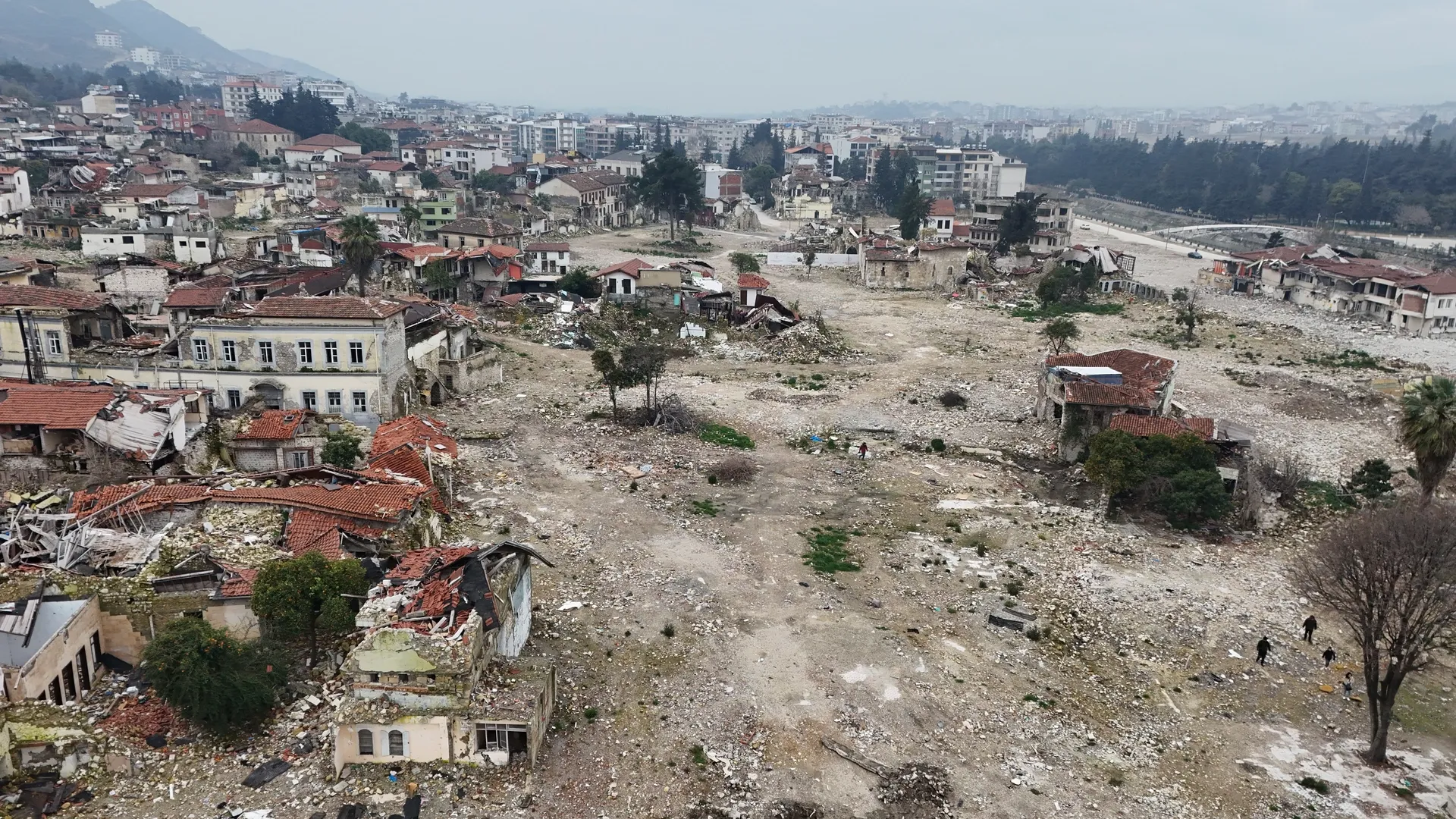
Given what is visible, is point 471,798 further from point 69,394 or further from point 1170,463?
point 1170,463

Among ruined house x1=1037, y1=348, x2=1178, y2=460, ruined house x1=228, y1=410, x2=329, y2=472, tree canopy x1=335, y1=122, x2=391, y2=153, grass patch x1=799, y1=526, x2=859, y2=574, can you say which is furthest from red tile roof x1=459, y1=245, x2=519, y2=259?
tree canopy x1=335, y1=122, x2=391, y2=153

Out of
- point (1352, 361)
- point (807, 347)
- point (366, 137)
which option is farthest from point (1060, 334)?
point (366, 137)

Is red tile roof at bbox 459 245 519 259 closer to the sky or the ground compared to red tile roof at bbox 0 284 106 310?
closer to the ground

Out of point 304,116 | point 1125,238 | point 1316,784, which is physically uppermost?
point 304,116

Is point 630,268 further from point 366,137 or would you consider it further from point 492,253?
point 366,137

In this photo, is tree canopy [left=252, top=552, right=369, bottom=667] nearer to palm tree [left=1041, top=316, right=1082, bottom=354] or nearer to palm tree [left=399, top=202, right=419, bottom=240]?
palm tree [left=1041, top=316, right=1082, bottom=354]

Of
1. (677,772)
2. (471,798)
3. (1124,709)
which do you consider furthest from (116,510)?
(1124,709)
